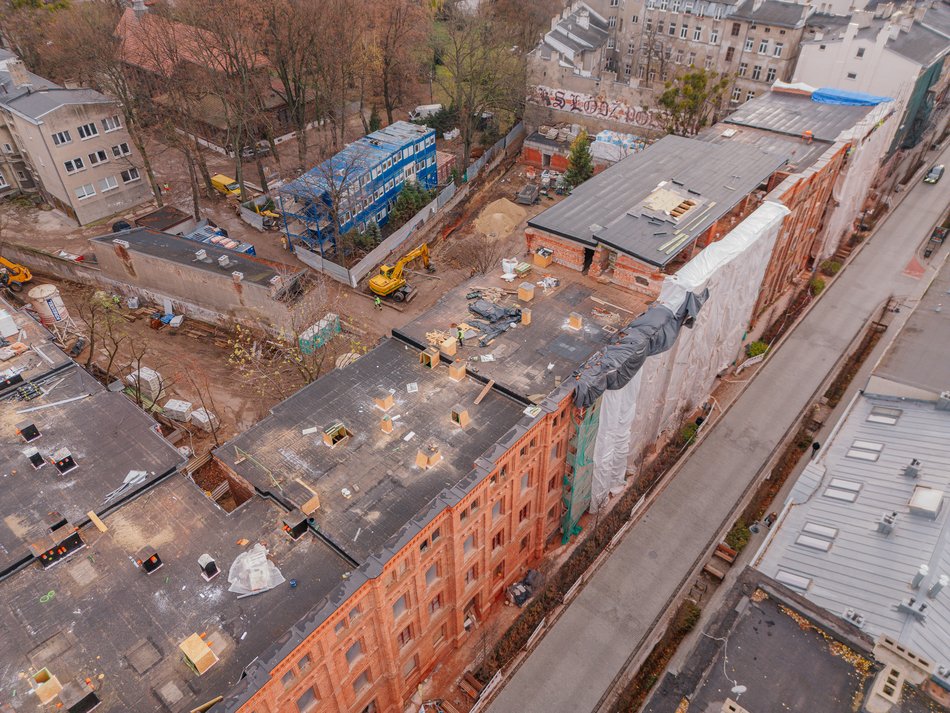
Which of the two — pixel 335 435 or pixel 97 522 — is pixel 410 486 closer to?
pixel 335 435

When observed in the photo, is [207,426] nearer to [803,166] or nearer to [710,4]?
[803,166]

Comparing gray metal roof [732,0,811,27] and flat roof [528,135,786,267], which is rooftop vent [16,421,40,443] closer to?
flat roof [528,135,786,267]

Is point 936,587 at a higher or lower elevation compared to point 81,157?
lower

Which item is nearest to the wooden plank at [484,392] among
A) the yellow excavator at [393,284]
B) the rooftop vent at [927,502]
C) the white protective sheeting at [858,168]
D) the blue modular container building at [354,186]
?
the rooftop vent at [927,502]

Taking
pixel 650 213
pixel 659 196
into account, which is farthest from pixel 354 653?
pixel 659 196

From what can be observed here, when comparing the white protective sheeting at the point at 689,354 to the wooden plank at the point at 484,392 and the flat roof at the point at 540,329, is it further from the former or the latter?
the wooden plank at the point at 484,392

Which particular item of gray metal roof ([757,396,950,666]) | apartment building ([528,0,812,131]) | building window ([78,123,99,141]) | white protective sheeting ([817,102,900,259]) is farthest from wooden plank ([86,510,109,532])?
apartment building ([528,0,812,131])
